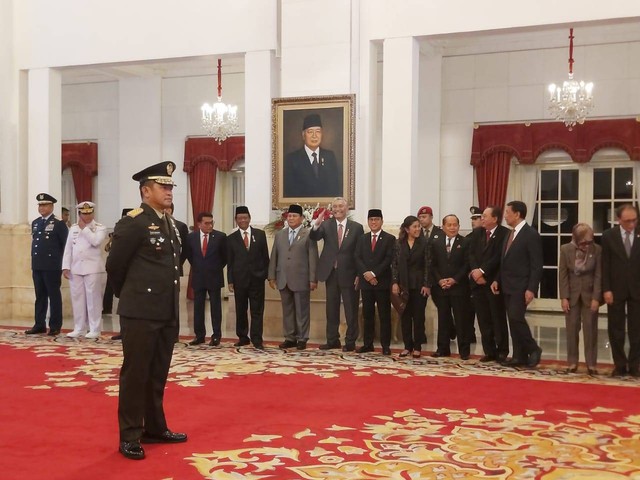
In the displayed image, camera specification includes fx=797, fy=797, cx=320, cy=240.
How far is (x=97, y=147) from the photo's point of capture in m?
14.9

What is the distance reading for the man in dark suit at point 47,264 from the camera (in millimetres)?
9805

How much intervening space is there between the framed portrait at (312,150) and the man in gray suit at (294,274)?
1.00m

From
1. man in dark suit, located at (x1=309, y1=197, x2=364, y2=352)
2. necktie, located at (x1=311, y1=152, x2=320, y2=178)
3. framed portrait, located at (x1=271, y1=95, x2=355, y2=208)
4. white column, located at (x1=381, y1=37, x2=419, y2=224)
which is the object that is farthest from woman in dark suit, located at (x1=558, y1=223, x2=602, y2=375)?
necktie, located at (x1=311, y1=152, x2=320, y2=178)

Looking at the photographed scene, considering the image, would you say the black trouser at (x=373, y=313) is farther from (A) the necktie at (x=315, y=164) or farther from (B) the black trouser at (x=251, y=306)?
(A) the necktie at (x=315, y=164)

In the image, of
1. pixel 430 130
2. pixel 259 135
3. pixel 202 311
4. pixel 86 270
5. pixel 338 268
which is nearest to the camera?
pixel 338 268

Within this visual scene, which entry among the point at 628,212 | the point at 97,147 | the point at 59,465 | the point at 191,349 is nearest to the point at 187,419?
the point at 59,465

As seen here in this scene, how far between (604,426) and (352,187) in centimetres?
512

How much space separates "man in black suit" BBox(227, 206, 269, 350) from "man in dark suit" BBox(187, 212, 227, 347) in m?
0.18

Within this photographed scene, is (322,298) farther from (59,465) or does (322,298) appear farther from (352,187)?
(59,465)

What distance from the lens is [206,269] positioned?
8.98 metres

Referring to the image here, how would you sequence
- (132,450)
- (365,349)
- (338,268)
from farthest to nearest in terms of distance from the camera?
(338,268) → (365,349) → (132,450)

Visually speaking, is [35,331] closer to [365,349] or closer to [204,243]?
[204,243]

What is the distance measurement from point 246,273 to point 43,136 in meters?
4.63

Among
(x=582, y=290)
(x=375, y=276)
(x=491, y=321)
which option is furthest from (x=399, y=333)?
(x=582, y=290)
